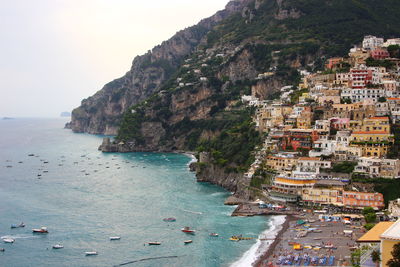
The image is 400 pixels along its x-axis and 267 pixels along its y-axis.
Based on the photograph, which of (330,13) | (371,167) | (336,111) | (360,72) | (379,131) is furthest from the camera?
(330,13)

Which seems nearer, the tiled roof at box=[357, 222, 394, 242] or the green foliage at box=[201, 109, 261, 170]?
the tiled roof at box=[357, 222, 394, 242]

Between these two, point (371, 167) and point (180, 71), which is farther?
point (180, 71)

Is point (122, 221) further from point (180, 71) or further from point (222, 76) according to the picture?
point (180, 71)

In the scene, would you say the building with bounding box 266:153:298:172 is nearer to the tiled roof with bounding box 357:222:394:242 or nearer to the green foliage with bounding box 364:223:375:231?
the green foliage with bounding box 364:223:375:231

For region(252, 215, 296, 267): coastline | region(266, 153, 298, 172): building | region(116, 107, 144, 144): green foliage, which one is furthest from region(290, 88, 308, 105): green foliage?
region(116, 107, 144, 144): green foliage

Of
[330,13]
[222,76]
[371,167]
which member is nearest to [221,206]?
[371,167]
